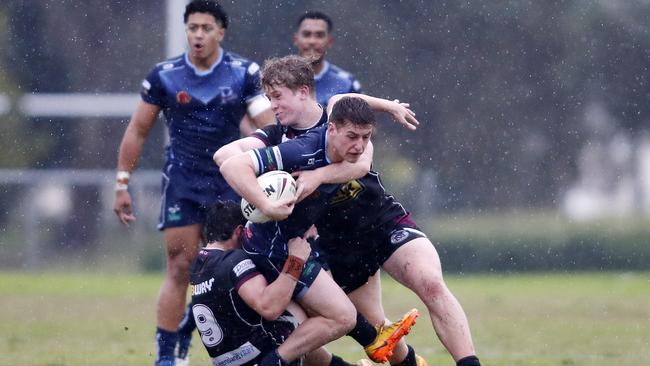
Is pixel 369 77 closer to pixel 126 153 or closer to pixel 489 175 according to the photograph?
pixel 489 175

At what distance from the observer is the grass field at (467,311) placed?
8375mm

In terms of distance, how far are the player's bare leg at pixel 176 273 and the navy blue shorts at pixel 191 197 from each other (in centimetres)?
5

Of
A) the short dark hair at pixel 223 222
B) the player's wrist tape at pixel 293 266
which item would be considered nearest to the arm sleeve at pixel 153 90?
the short dark hair at pixel 223 222

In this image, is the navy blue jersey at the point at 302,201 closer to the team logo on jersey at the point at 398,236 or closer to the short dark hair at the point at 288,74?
the short dark hair at the point at 288,74

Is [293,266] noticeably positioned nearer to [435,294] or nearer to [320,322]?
[320,322]

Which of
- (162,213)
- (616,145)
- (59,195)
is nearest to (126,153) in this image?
(162,213)

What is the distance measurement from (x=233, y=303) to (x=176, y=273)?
1666mm

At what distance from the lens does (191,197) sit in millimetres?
7668

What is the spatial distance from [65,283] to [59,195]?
1622 millimetres

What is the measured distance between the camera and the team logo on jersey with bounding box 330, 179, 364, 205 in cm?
611

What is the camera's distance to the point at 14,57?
17.9 m

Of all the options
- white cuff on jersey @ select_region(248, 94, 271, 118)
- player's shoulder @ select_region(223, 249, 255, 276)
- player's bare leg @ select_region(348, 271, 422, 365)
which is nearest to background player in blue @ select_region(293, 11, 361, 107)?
white cuff on jersey @ select_region(248, 94, 271, 118)

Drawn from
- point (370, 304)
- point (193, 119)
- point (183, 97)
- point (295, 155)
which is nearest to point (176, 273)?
point (193, 119)

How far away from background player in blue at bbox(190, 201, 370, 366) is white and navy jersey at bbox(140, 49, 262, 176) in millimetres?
1565
